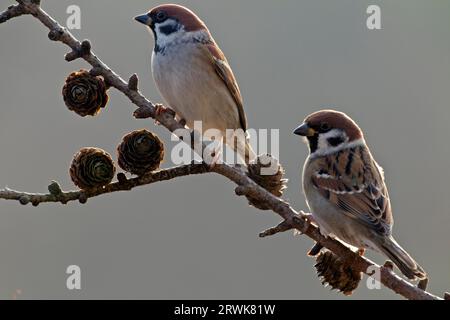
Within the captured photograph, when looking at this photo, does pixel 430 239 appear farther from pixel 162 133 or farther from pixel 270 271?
pixel 162 133

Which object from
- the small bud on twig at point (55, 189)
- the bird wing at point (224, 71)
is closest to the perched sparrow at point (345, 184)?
the bird wing at point (224, 71)

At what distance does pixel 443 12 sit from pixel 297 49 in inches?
139

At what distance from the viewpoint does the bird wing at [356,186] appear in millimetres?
3342

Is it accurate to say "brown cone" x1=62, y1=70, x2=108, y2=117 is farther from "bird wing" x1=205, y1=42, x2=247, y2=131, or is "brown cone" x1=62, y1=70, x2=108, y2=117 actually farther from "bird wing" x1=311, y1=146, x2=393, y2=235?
"bird wing" x1=205, y1=42, x2=247, y2=131

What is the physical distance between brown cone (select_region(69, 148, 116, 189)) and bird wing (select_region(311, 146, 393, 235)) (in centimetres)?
145

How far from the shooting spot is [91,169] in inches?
81.2

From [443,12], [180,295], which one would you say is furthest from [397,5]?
[180,295]

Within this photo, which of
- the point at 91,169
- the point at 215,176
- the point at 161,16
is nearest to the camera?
the point at 91,169

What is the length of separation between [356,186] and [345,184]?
0.05m

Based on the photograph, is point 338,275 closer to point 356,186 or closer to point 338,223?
point 338,223

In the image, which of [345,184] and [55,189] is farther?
[345,184]

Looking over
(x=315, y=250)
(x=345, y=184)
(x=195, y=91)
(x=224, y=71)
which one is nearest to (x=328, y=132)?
(x=345, y=184)

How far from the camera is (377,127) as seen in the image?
9.37 meters
